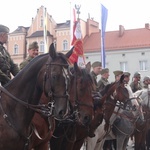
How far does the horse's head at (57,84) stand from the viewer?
466cm

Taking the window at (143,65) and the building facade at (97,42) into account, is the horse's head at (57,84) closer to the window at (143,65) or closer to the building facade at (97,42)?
the building facade at (97,42)

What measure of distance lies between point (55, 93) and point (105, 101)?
362 centimetres

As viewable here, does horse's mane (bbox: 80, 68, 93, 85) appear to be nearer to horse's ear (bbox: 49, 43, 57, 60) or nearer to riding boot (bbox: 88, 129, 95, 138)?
riding boot (bbox: 88, 129, 95, 138)

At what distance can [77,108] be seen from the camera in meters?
6.36

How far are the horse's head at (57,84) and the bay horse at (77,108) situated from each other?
1274 millimetres

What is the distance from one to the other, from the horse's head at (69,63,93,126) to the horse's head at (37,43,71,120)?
1.42 m

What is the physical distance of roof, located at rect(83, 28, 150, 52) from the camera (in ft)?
173

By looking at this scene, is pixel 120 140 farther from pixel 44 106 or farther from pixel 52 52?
pixel 52 52

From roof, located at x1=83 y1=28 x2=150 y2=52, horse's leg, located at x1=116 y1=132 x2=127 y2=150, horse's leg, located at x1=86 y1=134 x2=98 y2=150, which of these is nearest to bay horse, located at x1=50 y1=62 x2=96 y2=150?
horse's leg, located at x1=86 y1=134 x2=98 y2=150

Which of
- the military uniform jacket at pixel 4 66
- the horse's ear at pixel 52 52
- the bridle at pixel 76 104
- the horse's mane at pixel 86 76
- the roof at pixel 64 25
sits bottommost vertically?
the bridle at pixel 76 104

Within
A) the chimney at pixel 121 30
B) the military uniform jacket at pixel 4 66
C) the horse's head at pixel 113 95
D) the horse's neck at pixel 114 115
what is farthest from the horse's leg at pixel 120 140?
the chimney at pixel 121 30

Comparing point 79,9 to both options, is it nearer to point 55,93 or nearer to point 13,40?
point 55,93

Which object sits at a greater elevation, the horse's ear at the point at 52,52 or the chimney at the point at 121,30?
the chimney at the point at 121,30

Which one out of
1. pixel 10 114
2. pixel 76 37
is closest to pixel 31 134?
pixel 10 114
